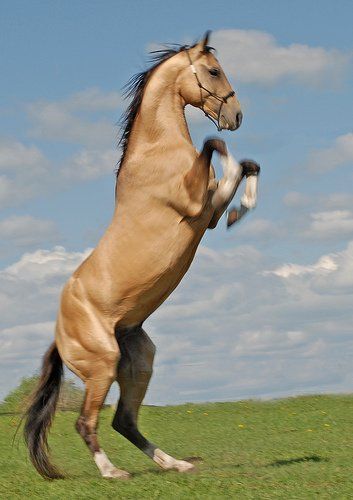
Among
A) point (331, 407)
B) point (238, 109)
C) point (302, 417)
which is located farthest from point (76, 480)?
point (331, 407)

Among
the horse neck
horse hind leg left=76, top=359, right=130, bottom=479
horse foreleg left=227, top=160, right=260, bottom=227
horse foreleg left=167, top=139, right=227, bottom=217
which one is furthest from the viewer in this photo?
the horse neck

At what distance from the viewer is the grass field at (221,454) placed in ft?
21.4

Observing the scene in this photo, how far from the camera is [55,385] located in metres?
8.07

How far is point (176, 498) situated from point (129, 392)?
5.82 ft

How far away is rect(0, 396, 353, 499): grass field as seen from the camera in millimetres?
6529

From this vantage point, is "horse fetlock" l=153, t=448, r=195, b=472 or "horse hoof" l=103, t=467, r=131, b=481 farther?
"horse fetlock" l=153, t=448, r=195, b=472

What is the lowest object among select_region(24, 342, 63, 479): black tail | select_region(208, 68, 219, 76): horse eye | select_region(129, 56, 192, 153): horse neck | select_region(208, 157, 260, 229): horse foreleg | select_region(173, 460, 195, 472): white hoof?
select_region(173, 460, 195, 472): white hoof

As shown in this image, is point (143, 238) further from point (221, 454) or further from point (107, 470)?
point (221, 454)

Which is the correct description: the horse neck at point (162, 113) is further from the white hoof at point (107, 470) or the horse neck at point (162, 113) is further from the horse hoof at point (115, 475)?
the horse hoof at point (115, 475)

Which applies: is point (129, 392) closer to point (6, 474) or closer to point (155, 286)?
point (155, 286)

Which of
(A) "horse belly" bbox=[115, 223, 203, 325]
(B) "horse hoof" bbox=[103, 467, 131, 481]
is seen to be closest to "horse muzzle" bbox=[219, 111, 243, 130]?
(A) "horse belly" bbox=[115, 223, 203, 325]

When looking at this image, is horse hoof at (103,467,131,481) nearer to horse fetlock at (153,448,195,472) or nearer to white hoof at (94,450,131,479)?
white hoof at (94,450,131,479)

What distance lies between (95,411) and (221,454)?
2720mm

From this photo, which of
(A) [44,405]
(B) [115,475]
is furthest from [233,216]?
(A) [44,405]
